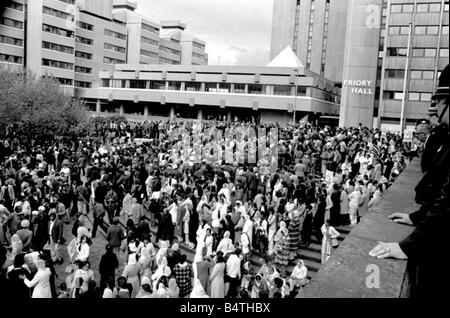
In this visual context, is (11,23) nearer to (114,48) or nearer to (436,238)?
(114,48)

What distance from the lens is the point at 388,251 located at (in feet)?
8.96

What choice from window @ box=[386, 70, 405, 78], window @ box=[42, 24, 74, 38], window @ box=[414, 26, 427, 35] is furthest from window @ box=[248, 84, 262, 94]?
window @ box=[42, 24, 74, 38]

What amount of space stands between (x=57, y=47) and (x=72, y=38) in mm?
3158

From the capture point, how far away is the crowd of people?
8.48 m

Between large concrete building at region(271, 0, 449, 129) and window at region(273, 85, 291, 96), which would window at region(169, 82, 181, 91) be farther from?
large concrete building at region(271, 0, 449, 129)

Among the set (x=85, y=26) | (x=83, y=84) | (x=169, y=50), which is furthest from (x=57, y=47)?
(x=169, y=50)

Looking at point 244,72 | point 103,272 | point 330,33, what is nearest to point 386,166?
point 103,272

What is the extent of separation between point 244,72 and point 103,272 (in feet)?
168

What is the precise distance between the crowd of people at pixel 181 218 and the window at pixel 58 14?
52572mm

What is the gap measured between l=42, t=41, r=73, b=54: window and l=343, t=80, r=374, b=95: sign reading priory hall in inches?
1732

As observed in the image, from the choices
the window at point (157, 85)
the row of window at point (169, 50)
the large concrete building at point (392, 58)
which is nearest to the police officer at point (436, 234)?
the large concrete building at point (392, 58)

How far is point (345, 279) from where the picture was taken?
254 cm
